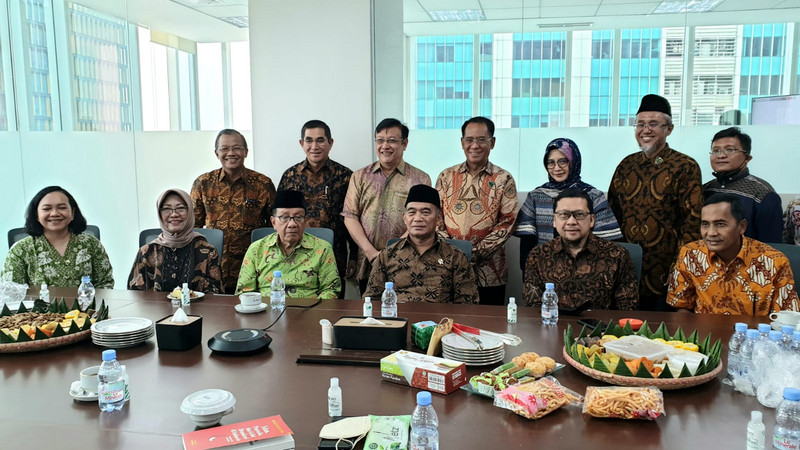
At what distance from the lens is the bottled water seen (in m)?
1.84

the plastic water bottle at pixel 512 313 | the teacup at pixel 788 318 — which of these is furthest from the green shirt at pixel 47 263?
the teacup at pixel 788 318

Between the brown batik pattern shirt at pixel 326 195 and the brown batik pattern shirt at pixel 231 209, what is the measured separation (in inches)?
9.4

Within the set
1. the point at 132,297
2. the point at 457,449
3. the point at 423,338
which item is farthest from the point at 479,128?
the point at 457,449

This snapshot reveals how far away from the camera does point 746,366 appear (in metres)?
1.90

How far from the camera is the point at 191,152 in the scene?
5.68 m

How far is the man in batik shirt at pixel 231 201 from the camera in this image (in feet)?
14.1

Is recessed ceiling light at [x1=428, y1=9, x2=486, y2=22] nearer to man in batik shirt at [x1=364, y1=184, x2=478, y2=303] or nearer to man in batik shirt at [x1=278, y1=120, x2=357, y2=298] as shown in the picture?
man in batik shirt at [x1=278, y1=120, x2=357, y2=298]

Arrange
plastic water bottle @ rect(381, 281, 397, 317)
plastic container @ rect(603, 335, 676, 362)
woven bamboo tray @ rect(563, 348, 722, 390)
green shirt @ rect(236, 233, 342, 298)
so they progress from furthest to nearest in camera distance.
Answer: green shirt @ rect(236, 233, 342, 298), plastic water bottle @ rect(381, 281, 397, 317), plastic container @ rect(603, 335, 676, 362), woven bamboo tray @ rect(563, 348, 722, 390)

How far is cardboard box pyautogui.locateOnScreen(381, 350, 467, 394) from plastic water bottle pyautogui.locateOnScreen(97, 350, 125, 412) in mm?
820

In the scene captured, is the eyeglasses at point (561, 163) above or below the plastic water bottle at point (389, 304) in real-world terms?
above

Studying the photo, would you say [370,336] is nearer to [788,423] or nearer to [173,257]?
[788,423]

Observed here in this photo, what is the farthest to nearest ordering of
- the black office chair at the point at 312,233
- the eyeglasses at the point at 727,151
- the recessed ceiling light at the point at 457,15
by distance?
the recessed ceiling light at the point at 457,15 < the black office chair at the point at 312,233 < the eyeglasses at the point at 727,151

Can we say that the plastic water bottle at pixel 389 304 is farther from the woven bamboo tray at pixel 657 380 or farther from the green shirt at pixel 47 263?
the green shirt at pixel 47 263

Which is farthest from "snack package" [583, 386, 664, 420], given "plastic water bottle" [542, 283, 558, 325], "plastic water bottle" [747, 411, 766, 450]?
"plastic water bottle" [542, 283, 558, 325]
